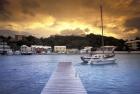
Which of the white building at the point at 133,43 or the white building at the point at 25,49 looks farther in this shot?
the white building at the point at 25,49

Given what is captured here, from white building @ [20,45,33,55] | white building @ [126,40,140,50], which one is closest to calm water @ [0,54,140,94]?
white building @ [126,40,140,50]

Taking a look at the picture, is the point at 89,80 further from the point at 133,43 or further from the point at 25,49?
the point at 25,49

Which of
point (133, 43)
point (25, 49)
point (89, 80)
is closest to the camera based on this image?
point (89, 80)

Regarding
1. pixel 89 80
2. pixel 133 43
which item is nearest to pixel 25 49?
pixel 133 43

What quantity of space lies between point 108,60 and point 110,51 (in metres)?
4.29

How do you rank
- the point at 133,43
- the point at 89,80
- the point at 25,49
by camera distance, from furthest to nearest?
the point at 25,49 < the point at 133,43 < the point at 89,80

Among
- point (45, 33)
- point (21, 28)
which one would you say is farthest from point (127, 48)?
point (21, 28)

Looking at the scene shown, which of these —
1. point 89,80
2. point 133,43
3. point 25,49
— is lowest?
point 89,80

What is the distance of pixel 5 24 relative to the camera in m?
23.9

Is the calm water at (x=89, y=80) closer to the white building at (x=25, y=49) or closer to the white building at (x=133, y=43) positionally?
the white building at (x=133, y=43)

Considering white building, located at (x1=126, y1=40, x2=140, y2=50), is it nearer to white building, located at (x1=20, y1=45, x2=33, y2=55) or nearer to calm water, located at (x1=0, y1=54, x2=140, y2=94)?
calm water, located at (x1=0, y1=54, x2=140, y2=94)

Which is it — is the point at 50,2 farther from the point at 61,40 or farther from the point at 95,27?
the point at 61,40

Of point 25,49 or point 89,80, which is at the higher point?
point 25,49

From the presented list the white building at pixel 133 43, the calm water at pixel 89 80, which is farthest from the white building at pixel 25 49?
the calm water at pixel 89 80
